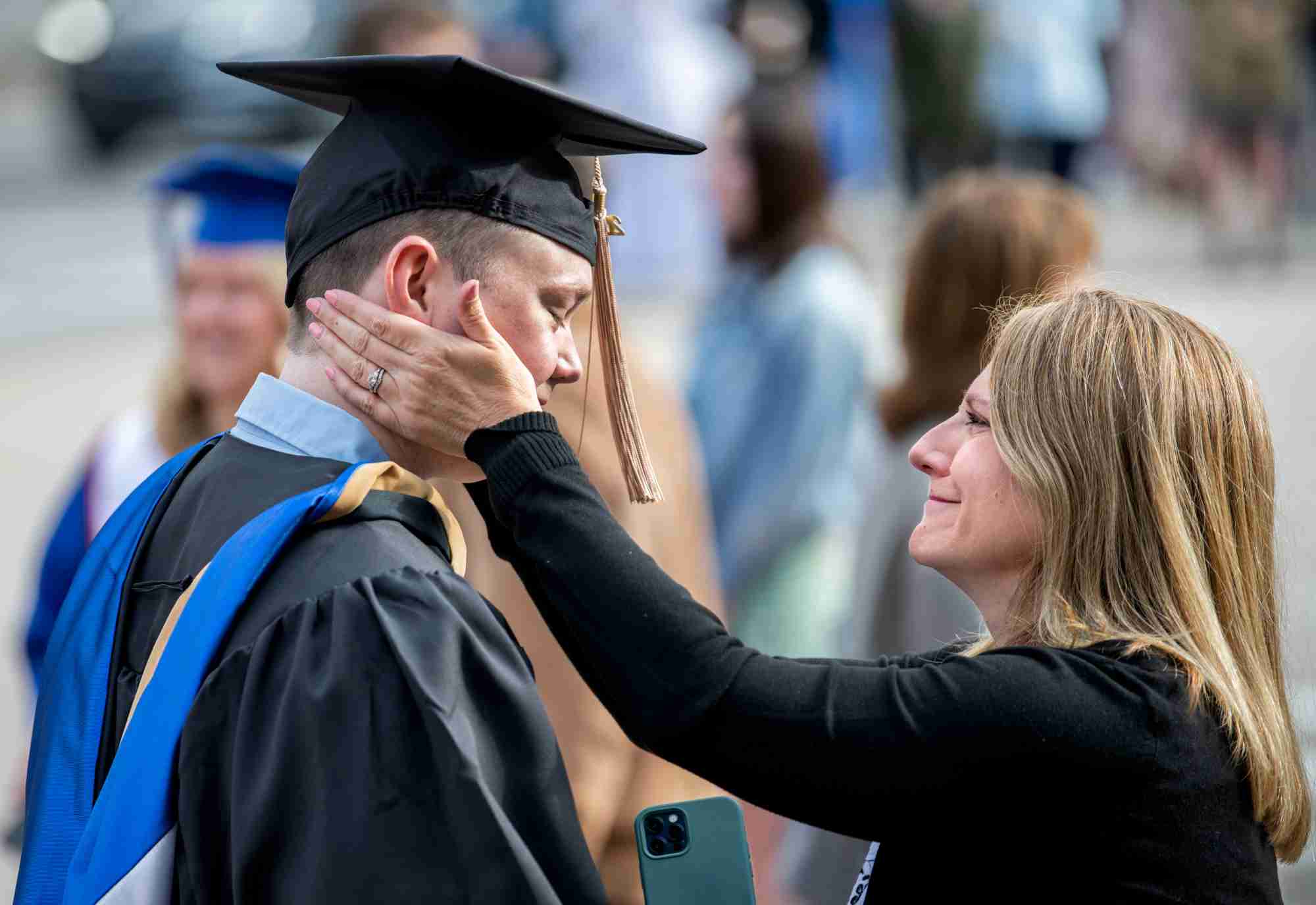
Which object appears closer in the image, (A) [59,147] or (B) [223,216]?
(B) [223,216]

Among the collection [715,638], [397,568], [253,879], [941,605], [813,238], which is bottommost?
[941,605]

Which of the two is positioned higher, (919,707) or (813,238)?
(813,238)

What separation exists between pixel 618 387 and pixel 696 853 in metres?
0.66

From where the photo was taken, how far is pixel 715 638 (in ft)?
6.14

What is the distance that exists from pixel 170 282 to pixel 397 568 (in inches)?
95.7

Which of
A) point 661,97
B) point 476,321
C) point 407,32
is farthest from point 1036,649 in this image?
point 661,97

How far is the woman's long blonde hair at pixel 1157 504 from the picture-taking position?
1.93 metres

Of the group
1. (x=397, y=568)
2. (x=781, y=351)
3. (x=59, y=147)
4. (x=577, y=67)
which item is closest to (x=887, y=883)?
Answer: (x=397, y=568)

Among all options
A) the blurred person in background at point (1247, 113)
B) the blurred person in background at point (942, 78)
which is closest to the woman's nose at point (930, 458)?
the blurred person in background at point (1247, 113)

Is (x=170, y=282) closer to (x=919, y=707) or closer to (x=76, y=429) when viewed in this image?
(x=919, y=707)

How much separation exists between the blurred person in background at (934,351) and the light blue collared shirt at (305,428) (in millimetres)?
1984

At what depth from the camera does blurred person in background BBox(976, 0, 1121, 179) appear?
40.3ft

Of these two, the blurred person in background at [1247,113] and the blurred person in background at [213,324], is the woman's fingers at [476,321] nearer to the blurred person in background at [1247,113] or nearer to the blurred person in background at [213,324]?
the blurred person in background at [213,324]

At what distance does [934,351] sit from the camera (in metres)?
3.80
